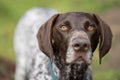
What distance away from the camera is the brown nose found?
24.9 feet

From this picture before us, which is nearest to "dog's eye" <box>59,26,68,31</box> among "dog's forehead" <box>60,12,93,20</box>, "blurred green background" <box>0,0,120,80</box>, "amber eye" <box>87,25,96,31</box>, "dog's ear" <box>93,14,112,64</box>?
"dog's forehead" <box>60,12,93,20</box>

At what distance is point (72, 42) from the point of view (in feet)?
25.3

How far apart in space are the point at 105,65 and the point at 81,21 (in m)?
5.08

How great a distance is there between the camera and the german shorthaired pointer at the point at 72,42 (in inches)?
305

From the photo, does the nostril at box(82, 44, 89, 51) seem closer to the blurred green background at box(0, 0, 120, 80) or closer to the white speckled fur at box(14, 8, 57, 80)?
the white speckled fur at box(14, 8, 57, 80)

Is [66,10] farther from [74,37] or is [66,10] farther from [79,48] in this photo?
[79,48]

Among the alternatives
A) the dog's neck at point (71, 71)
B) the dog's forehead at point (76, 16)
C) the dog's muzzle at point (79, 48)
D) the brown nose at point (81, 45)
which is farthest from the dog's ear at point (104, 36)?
the brown nose at point (81, 45)

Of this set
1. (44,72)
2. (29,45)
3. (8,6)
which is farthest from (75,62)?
(8,6)

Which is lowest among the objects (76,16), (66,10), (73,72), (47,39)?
(66,10)

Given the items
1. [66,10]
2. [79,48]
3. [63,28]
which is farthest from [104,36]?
[66,10]

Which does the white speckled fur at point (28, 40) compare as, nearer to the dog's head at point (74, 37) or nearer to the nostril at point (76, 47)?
the dog's head at point (74, 37)

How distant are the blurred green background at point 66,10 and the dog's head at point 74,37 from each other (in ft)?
11.0

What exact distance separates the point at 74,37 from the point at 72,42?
0.22 ft

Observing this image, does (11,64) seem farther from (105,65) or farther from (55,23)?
(55,23)
